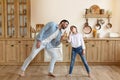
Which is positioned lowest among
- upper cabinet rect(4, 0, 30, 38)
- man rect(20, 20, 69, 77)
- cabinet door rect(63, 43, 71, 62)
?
cabinet door rect(63, 43, 71, 62)

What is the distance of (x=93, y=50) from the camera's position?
20.7ft

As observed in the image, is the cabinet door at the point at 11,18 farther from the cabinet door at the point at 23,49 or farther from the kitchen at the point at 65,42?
the cabinet door at the point at 23,49

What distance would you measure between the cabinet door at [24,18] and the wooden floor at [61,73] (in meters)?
0.99

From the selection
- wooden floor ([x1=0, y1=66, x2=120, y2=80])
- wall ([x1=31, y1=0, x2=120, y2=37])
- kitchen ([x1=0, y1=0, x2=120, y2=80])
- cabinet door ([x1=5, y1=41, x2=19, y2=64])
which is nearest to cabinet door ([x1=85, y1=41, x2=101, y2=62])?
kitchen ([x1=0, y1=0, x2=120, y2=80])

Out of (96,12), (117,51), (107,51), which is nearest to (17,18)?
(96,12)

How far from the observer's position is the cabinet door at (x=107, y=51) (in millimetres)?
6297

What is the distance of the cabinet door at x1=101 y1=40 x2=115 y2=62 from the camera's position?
20.7 feet

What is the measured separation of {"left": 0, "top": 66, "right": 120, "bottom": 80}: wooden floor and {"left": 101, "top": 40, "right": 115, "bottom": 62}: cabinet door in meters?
0.33

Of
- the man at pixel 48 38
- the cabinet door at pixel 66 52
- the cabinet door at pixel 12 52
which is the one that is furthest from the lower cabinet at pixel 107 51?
the cabinet door at pixel 12 52

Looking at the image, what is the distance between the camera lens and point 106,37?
6660 millimetres

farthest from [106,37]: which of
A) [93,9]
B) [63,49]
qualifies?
[63,49]

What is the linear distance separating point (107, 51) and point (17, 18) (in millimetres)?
2596

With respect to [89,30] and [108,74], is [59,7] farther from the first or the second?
[108,74]

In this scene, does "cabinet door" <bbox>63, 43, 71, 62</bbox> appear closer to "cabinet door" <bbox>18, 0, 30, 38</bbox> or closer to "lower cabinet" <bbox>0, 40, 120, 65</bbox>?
"lower cabinet" <bbox>0, 40, 120, 65</bbox>
